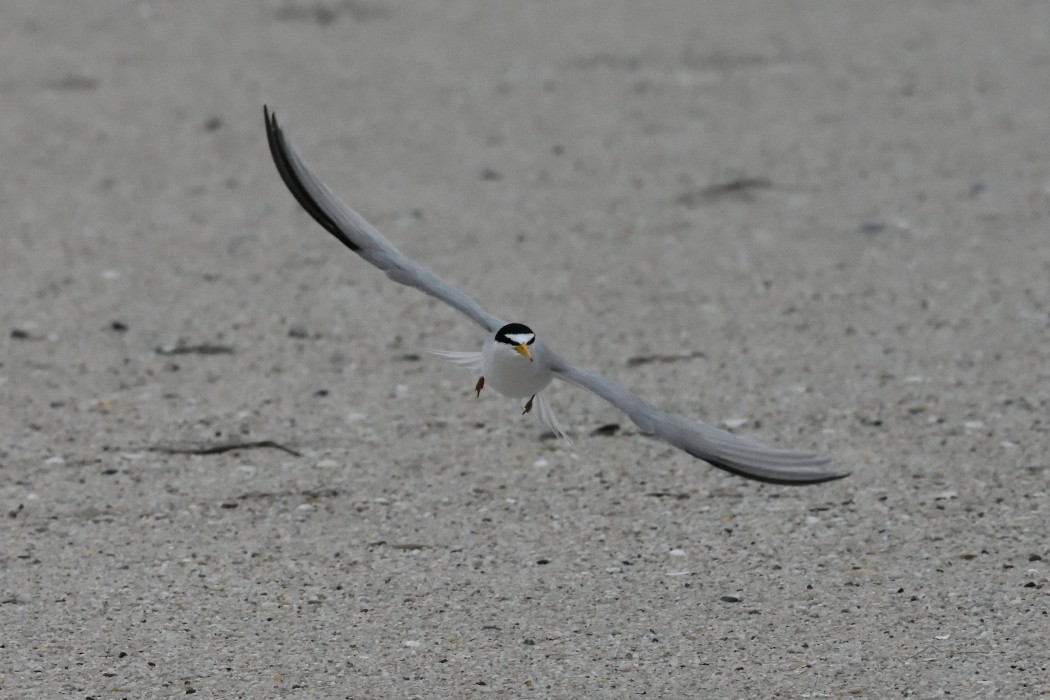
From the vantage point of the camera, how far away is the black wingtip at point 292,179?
15.8 ft

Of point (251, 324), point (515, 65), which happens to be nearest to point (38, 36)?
point (515, 65)

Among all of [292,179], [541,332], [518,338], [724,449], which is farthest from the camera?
[541,332]

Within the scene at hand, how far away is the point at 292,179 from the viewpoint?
4.91 m

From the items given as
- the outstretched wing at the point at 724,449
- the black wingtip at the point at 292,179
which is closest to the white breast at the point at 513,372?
the outstretched wing at the point at 724,449

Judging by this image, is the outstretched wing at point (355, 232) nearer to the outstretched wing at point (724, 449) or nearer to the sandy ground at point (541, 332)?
the outstretched wing at point (724, 449)

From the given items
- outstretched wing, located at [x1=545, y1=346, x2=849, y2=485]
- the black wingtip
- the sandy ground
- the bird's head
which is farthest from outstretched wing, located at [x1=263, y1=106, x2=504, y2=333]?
the sandy ground

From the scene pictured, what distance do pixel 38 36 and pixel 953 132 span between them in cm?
573

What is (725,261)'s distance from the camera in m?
8.16

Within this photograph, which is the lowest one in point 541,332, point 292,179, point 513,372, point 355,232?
point 541,332

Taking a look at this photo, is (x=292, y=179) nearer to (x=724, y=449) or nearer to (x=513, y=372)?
(x=513, y=372)

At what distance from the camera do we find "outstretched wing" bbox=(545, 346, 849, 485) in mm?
4004

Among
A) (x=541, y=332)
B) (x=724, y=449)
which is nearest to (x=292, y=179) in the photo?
(x=724, y=449)

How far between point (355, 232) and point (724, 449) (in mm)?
1334

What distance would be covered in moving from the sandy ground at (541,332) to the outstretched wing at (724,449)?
0.73 m
